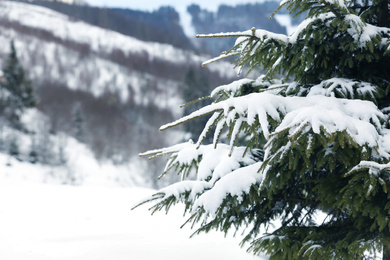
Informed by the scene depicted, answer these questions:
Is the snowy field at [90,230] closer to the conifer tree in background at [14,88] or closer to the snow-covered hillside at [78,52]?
the conifer tree in background at [14,88]

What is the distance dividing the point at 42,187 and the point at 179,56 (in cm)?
10969

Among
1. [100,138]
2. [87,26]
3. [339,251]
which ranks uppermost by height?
[87,26]

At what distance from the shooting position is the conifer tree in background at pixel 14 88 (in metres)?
37.4

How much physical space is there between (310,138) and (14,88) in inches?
1655

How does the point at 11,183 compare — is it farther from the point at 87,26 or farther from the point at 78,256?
the point at 87,26

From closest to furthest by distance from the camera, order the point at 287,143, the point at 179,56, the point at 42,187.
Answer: the point at 287,143, the point at 42,187, the point at 179,56

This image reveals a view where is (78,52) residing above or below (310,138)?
above

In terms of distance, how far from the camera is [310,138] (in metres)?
2.08

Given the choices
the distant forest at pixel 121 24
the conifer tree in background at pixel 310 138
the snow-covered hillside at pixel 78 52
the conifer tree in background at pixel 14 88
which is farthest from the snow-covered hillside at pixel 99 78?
the conifer tree in background at pixel 310 138

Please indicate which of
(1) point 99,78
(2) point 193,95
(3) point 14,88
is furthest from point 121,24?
(2) point 193,95

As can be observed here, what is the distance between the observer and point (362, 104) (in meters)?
2.47

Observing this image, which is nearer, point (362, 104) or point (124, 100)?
point (362, 104)

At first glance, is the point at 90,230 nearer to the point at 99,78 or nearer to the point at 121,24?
the point at 99,78

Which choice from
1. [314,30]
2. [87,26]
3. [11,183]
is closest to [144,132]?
[11,183]
